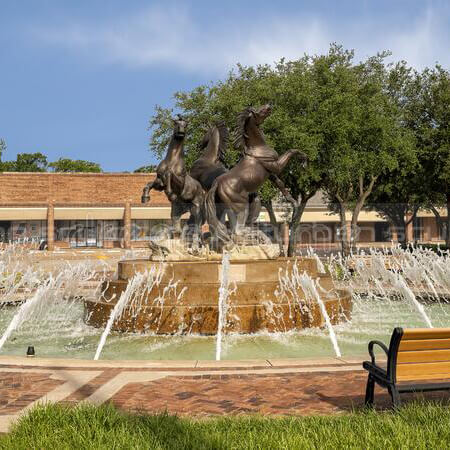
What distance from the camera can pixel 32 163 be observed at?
259 feet

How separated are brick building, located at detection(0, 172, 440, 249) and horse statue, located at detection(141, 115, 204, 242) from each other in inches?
1450

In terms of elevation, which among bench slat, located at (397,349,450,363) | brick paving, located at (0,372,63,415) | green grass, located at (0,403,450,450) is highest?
bench slat, located at (397,349,450,363)

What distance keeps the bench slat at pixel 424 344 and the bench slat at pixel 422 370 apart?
0.18 m

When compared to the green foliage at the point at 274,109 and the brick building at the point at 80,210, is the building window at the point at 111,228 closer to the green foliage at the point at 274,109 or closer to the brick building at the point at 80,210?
the brick building at the point at 80,210

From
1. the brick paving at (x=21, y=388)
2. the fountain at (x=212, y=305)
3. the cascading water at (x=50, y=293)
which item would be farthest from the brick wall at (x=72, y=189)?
the brick paving at (x=21, y=388)

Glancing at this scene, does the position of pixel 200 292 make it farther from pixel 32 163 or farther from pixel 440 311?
pixel 32 163

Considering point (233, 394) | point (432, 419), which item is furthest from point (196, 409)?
point (432, 419)

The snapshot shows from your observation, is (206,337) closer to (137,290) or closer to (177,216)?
(137,290)

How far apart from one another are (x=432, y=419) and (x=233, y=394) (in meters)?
1.92

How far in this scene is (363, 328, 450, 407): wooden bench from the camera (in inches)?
173

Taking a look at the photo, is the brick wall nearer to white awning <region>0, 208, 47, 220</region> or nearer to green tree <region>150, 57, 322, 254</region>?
white awning <region>0, 208, 47, 220</region>

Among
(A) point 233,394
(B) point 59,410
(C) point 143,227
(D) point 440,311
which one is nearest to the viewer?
(B) point 59,410

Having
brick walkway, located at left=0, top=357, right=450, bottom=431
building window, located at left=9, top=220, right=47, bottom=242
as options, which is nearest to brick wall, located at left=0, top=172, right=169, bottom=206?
building window, located at left=9, top=220, right=47, bottom=242

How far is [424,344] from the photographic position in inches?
176
